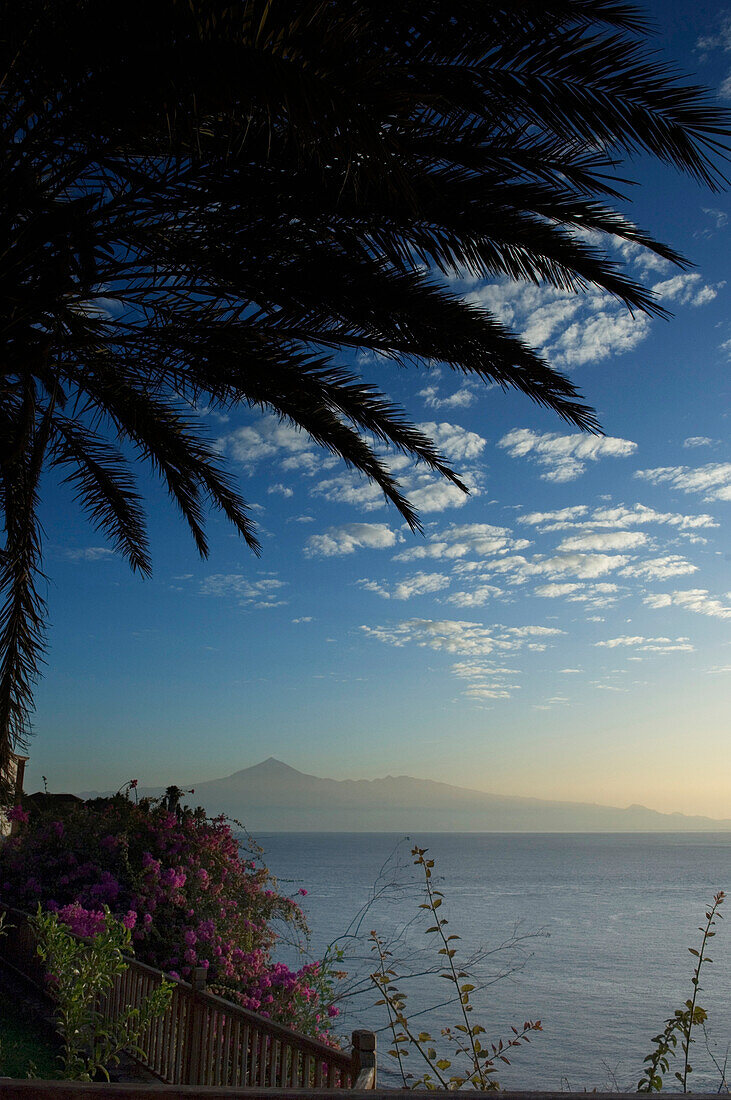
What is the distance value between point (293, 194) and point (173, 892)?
728 centimetres

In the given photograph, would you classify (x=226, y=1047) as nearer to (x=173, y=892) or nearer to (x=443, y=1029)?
(x=443, y=1029)

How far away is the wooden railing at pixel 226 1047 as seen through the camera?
14.0ft

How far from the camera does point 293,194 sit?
5484 millimetres

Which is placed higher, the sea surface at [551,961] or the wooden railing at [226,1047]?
the wooden railing at [226,1047]

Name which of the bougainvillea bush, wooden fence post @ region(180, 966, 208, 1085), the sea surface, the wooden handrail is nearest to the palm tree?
wooden fence post @ region(180, 966, 208, 1085)

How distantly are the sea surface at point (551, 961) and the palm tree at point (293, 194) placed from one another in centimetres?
383

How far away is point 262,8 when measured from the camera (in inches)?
155

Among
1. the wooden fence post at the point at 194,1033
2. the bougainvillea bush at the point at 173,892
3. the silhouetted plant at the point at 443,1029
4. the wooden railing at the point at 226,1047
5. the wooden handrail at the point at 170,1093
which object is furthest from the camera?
the bougainvillea bush at the point at 173,892

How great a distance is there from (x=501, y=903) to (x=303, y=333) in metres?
75.8

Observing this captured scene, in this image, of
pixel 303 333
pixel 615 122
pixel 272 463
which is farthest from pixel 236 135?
pixel 272 463

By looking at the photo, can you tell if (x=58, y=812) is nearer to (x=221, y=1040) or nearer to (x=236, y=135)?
(x=221, y=1040)

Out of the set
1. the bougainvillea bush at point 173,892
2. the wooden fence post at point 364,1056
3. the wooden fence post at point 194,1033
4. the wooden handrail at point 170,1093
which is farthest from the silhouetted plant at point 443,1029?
the bougainvillea bush at point 173,892

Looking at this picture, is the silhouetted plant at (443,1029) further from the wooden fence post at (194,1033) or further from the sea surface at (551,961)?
the wooden fence post at (194,1033)

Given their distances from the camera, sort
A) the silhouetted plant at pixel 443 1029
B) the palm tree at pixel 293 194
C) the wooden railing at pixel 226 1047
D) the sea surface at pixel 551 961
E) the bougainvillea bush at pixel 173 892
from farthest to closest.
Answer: the sea surface at pixel 551 961 → the bougainvillea bush at pixel 173 892 → the silhouetted plant at pixel 443 1029 → the wooden railing at pixel 226 1047 → the palm tree at pixel 293 194
